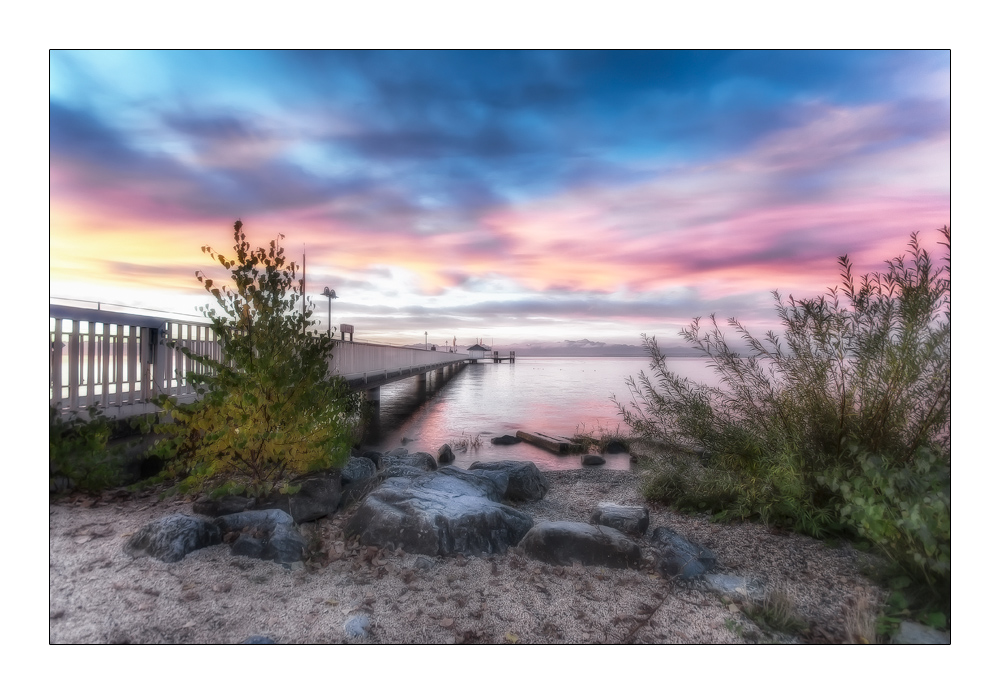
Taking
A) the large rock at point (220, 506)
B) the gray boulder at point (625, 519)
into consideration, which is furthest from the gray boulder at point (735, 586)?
the large rock at point (220, 506)

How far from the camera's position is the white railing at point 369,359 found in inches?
325

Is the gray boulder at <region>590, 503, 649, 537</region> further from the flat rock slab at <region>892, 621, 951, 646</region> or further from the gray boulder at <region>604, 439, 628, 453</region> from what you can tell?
the gray boulder at <region>604, 439, 628, 453</region>

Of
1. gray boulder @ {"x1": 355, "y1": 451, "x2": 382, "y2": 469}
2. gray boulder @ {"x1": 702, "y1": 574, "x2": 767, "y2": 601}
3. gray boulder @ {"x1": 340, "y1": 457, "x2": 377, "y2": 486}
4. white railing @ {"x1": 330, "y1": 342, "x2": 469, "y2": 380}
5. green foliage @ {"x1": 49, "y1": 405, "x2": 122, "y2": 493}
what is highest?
white railing @ {"x1": 330, "y1": 342, "x2": 469, "y2": 380}

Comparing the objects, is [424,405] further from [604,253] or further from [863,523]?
[863,523]

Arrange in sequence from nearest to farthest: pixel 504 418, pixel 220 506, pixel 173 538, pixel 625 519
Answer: pixel 173 538 < pixel 625 519 < pixel 220 506 < pixel 504 418

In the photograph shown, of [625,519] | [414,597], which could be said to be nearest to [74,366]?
[414,597]

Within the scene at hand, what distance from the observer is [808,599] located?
2.58m

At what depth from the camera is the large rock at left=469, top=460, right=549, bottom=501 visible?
15.1 ft

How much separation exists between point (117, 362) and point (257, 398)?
5.14ft

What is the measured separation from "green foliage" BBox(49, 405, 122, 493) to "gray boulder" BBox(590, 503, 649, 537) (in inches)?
144

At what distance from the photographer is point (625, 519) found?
3500 mm

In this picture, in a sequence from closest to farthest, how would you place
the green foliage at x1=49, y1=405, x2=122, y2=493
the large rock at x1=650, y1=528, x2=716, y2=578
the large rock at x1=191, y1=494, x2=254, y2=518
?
the large rock at x1=650, y1=528, x2=716, y2=578
the green foliage at x1=49, y1=405, x2=122, y2=493
the large rock at x1=191, y1=494, x2=254, y2=518

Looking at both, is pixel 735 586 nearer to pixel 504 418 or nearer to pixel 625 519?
pixel 625 519

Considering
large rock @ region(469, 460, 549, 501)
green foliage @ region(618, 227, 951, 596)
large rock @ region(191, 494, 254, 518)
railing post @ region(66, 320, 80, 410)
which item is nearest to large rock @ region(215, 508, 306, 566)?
large rock @ region(191, 494, 254, 518)
